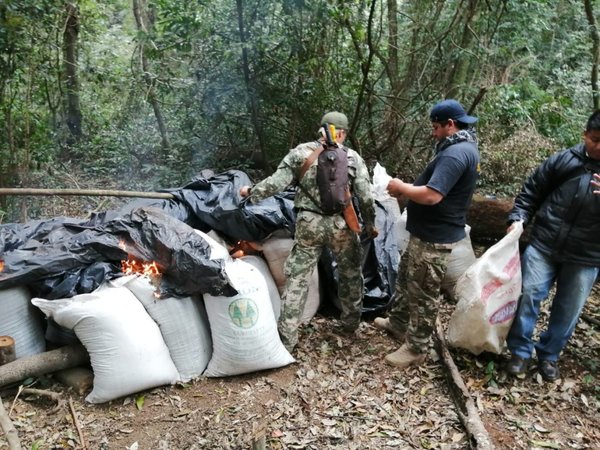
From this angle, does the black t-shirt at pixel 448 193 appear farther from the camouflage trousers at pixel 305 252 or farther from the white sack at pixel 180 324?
the white sack at pixel 180 324

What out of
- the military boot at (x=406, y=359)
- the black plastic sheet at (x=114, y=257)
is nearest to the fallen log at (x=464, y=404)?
the military boot at (x=406, y=359)

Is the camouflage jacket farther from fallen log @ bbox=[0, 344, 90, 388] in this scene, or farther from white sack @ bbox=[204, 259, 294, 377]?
fallen log @ bbox=[0, 344, 90, 388]

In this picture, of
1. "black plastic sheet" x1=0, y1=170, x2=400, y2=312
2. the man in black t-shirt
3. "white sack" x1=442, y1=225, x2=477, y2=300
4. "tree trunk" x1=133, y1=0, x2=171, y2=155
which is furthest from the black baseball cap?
"tree trunk" x1=133, y1=0, x2=171, y2=155

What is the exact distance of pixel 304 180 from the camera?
3.32 meters

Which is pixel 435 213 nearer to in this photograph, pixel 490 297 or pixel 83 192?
pixel 490 297

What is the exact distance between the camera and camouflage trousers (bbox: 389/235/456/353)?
10.1 feet

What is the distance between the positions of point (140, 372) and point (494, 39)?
6.23 metres

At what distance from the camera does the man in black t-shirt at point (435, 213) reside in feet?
9.23

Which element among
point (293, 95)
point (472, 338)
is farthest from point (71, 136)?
point (472, 338)

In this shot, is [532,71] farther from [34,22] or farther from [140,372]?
[140,372]

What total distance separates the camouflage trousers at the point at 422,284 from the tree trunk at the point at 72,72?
570 cm

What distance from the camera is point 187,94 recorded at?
6.22m

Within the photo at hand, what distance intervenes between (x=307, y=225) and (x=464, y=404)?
1.45 m

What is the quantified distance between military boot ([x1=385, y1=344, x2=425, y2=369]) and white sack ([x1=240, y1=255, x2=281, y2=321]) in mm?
895
